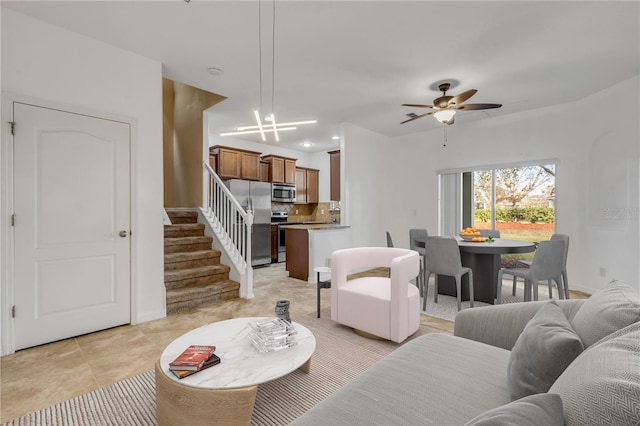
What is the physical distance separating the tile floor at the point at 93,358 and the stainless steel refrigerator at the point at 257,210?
252cm

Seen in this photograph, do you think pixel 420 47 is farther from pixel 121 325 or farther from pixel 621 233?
pixel 121 325

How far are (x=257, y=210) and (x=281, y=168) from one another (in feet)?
4.54

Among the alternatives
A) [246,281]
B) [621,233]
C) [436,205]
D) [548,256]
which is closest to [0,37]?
[246,281]

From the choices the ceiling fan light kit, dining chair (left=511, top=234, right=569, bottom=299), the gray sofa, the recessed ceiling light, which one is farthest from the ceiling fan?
the gray sofa

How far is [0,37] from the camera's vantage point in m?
2.41

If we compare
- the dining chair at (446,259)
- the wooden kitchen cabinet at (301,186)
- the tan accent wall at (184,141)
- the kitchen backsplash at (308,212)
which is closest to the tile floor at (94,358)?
the dining chair at (446,259)

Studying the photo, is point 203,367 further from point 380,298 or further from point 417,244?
point 417,244

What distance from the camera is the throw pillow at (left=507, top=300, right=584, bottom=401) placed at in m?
0.94

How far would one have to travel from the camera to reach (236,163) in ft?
20.7

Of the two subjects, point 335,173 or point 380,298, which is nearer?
point 380,298

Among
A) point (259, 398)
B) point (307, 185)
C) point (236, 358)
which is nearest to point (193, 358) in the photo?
point (236, 358)

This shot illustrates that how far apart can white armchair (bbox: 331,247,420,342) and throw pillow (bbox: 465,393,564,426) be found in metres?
1.81

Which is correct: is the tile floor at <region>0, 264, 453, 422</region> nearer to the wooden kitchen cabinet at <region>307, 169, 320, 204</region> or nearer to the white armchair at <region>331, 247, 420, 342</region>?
the white armchair at <region>331, 247, 420, 342</region>

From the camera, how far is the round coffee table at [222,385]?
4.50 ft
